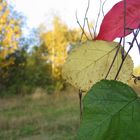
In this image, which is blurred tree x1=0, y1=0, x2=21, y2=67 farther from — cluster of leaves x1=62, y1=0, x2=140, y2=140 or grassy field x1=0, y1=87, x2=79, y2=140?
cluster of leaves x1=62, y1=0, x2=140, y2=140

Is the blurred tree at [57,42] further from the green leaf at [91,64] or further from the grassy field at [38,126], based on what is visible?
the green leaf at [91,64]

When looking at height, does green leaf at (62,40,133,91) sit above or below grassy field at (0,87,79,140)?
above

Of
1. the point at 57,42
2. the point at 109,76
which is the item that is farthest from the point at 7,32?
the point at 109,76

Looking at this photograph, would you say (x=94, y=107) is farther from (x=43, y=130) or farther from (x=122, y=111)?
(x=43, y=130)

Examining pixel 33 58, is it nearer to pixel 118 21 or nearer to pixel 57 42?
pixel 57 42

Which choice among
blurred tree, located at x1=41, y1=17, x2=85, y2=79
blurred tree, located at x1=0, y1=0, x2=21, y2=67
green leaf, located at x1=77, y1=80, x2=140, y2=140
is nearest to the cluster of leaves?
green leaf, located at x1=77, y1=80, x2=140, y2=140

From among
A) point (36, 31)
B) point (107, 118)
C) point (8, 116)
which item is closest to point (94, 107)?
point (107, 118)
